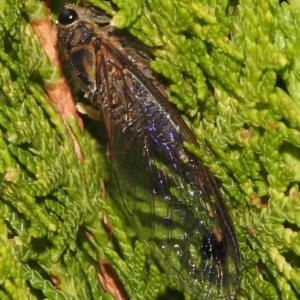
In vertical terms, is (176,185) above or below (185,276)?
above

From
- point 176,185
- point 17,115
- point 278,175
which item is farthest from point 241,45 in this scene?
point 17,115

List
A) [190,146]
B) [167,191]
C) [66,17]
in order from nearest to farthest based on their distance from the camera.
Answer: [190,146], [167,191], [66,17]

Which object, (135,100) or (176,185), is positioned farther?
(135,100)

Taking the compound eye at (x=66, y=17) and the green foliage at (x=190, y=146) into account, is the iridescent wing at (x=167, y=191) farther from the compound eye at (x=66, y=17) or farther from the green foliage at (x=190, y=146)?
the compound eye at (x=66, y=17)

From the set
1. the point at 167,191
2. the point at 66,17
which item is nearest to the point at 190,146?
the point at 167,191

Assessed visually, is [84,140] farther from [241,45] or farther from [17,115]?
[241,45]

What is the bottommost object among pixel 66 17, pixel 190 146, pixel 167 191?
pixel 167 191

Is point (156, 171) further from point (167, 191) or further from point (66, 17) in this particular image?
point (66, 17)
